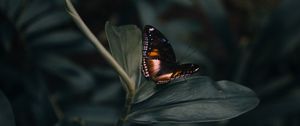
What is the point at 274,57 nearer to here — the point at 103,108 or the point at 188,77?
the point at 103,108

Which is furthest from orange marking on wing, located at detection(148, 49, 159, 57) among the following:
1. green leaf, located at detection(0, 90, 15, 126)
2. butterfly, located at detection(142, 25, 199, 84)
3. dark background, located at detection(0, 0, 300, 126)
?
dark background, located at detection(0, 0, 300, 126)

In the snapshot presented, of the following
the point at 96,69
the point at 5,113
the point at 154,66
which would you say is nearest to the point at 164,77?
the point at 154,66

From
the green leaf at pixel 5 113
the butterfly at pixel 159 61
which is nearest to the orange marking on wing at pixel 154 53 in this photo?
the butterfly at pixel 159 61

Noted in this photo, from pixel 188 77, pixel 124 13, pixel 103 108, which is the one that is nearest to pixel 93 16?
pixel 124 13

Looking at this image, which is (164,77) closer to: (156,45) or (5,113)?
(156,45)

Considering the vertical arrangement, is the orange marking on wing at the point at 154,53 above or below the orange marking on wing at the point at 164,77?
above

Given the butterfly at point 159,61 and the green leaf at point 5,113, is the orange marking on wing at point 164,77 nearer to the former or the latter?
the butterfly at point 159,61
